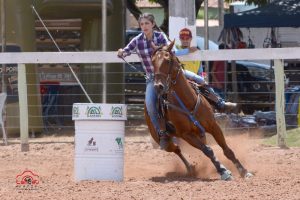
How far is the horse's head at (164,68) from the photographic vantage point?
9.07 metres

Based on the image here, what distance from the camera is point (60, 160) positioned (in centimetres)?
1233

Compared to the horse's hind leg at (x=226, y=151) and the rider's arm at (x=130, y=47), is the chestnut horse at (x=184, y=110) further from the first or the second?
the rider's arm at (x=130, y=47)

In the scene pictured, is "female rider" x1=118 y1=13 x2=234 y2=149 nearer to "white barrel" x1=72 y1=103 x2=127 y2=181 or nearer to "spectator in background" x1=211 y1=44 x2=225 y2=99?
"white barrel" x1=72 y1=103 x2=127 y2=181

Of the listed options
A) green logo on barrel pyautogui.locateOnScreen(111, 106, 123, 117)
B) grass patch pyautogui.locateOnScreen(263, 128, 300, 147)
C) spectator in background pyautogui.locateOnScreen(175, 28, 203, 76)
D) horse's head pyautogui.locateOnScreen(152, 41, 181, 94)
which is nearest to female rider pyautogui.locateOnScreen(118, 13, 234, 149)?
horse's head pyautogui.locateOnScreen(152, 41, 181, 94)

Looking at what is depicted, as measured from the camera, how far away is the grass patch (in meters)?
13.2

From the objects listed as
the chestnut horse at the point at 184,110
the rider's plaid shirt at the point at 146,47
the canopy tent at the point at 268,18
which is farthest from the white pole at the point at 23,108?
the canopy tent at the point at 268,18

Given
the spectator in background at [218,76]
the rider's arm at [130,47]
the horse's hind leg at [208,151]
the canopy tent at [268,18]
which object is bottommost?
the horse's hind leg at [208,151]

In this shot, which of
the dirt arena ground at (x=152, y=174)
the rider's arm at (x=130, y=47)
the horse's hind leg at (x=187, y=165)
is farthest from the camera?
the horse's hind leg at (x=187, y=165)

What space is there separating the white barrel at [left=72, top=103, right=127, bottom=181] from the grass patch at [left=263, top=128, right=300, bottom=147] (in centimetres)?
477

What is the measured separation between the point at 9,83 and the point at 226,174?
23.2 feet

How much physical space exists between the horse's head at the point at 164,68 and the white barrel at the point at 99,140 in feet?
1.69

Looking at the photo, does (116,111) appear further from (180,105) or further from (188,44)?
(188,44)

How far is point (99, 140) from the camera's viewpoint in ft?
29.9

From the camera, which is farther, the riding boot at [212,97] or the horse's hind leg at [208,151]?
the riding boot at [212,97]
